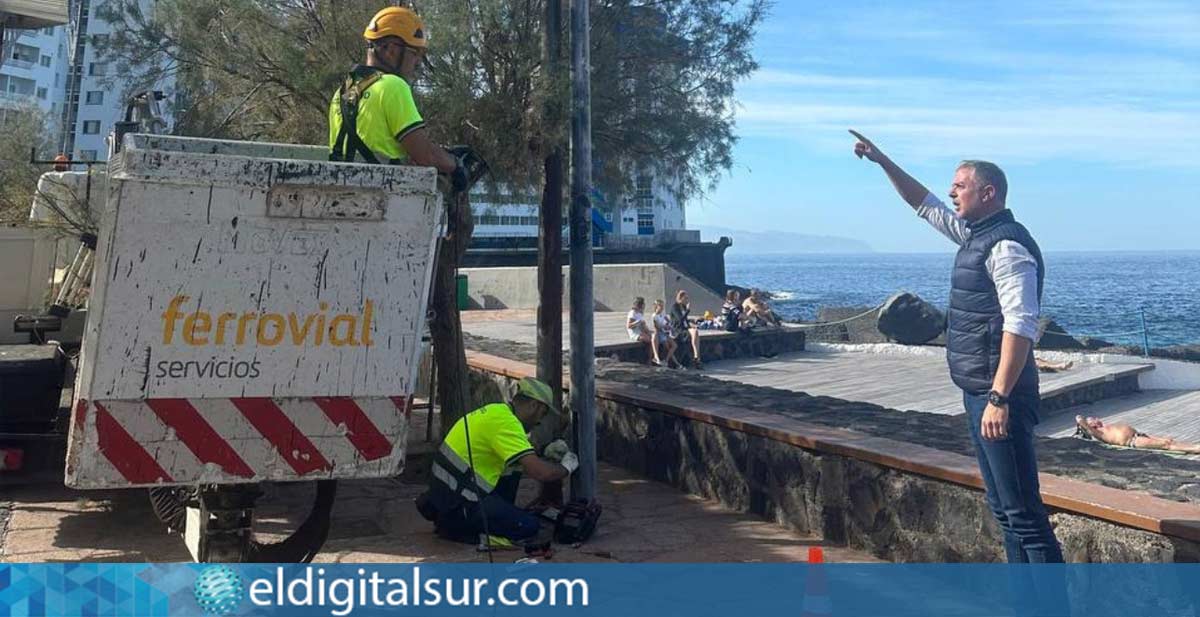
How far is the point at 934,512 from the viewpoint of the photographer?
16.5 feet

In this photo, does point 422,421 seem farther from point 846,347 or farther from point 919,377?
point 846,347

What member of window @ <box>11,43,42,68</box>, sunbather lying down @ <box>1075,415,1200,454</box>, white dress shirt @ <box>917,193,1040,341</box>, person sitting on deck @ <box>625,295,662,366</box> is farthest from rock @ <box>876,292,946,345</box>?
window @ <box>11,43,42,68</box>

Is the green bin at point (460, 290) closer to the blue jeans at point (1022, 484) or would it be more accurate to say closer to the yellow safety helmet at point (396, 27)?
the yellow safety helmet at point (396, 27)

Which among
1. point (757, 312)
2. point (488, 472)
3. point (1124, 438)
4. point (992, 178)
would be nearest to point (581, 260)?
point (488, 472)

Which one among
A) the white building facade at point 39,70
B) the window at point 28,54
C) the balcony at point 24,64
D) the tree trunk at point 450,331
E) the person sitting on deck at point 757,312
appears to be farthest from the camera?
the window at point 28,54

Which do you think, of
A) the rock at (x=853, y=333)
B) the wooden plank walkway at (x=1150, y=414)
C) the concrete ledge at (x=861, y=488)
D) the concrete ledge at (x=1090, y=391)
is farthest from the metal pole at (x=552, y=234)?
the rock at (x=853, y=333)

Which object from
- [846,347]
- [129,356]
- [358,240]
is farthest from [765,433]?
[846,347]

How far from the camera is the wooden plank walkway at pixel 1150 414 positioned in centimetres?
1189

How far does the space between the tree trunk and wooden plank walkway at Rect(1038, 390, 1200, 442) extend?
7.32 m

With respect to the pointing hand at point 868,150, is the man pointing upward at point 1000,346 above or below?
below

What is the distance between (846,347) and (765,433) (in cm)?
1428

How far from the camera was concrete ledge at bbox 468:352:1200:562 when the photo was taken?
13.6 feet

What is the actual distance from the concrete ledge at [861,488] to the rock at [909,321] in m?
18.2

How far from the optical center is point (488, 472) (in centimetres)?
562
